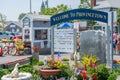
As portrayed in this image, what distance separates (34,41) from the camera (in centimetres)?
2544

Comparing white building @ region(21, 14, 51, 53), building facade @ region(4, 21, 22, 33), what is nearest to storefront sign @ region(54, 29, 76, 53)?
white building @ region(21, 14, 51, 53)

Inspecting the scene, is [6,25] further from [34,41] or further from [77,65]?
[77,65]

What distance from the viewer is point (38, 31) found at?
84.4 feet

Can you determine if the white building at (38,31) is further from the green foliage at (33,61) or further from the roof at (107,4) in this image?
the roof at (107,4)

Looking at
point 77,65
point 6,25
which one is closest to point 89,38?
point 77,65

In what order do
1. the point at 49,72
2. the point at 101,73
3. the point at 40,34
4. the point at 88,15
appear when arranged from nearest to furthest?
the point at 49,72 < the point at 101,73 < the point at 88,15 < the point at 40,34

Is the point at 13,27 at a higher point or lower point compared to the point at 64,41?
higher

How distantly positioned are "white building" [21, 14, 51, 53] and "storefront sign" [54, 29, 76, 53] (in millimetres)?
9397

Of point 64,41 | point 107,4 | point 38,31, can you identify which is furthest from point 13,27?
point 64,41

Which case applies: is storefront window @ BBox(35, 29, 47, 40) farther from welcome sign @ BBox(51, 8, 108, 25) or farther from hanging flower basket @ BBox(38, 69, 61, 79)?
hanging flower basket @ BBox(38, 69, 61, 79)

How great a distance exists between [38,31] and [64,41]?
10.2 meters

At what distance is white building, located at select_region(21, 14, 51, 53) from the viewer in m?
25.5

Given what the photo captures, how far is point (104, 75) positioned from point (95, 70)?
1.07ft

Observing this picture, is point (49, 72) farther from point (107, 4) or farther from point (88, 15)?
point (107, 4)
